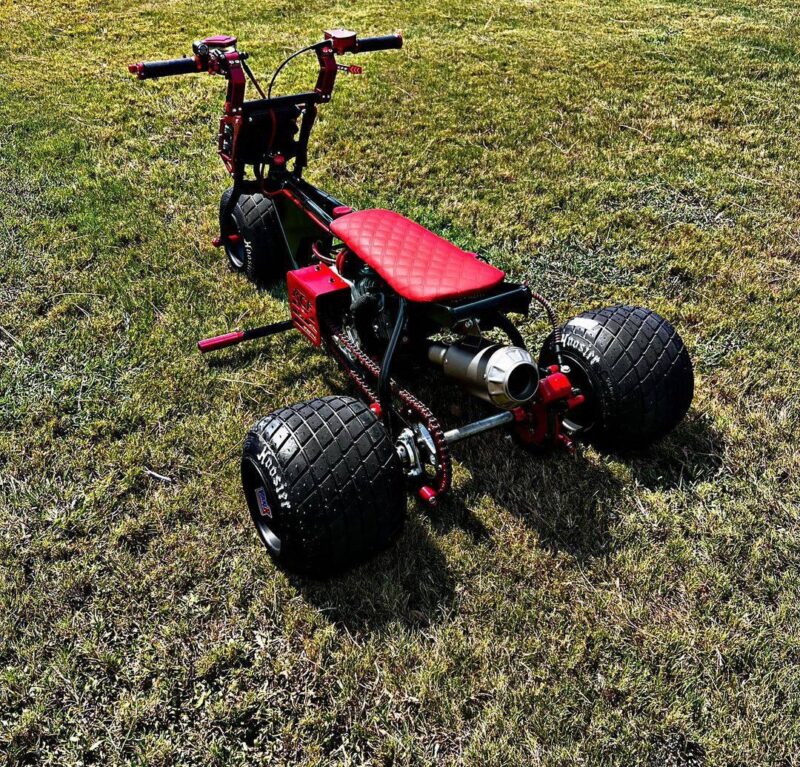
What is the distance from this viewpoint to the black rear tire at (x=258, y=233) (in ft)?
16.3

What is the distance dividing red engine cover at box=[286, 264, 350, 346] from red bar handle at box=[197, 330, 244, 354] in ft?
1.63

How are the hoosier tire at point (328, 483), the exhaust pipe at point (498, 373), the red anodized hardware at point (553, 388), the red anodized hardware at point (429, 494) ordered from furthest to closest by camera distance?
the red anodized hardware at point (553, 388) < the red anodized hardware at point (429, 494) < the exhaust pipe at point (498, 373) < the hoosier tire at point (328, 483)

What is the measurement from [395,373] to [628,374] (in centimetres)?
136

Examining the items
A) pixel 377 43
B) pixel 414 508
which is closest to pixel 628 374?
pixel 414 508

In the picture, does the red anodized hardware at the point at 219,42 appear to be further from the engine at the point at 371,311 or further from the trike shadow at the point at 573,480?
→ the trike shadow at the point at 573,480

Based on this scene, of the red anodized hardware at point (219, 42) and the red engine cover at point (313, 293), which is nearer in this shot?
the red engine cover at point (313, 293)

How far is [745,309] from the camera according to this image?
16.2 feet

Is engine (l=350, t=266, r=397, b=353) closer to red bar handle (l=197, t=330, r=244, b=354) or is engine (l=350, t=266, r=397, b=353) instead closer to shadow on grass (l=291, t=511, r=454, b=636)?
red bar handle (l=197, t=330, r=244, b=354)

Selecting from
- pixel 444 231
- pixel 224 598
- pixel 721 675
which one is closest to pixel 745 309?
pixel 444 231

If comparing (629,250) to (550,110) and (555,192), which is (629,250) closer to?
(555,192)

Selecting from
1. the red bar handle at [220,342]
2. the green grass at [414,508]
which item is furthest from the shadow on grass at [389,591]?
the red bar handle at [220,342]

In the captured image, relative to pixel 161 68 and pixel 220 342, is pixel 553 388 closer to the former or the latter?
pixel 220 342

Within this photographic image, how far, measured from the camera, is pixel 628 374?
132 inches

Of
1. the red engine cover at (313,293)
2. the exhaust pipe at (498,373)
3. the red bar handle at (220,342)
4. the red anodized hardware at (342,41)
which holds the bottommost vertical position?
the red bar handle at (220,342)
